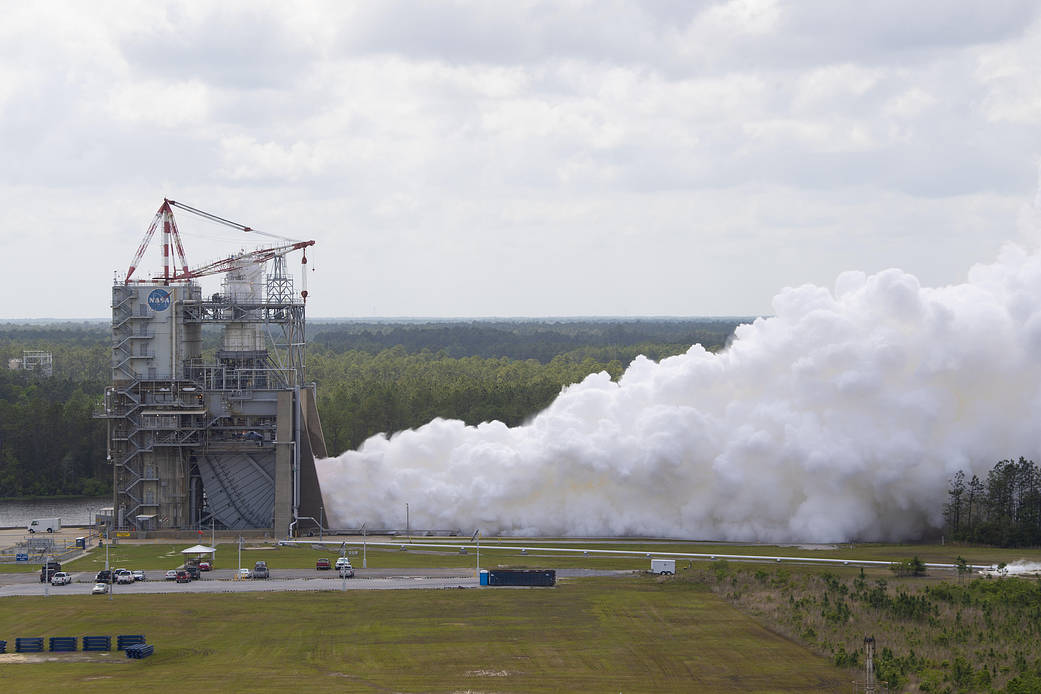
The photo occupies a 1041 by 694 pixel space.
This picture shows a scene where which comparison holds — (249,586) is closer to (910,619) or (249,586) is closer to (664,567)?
(664,567)

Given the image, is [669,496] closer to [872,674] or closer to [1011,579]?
[1011,579]

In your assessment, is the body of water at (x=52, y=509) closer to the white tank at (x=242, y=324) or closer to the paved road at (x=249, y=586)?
the white tank at (x=242, y=324)

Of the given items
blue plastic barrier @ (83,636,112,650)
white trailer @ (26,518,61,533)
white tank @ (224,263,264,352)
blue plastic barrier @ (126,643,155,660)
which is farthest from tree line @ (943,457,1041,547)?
white trailer @ (26,518,61,533)

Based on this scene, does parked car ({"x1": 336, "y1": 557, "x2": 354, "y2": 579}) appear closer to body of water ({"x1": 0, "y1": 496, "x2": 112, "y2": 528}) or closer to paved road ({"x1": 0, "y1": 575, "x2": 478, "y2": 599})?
paved road ({"x1": 0, "y1": 575, "x2": 478, "y2": 599})

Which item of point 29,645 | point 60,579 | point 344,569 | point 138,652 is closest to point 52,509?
point 60,579

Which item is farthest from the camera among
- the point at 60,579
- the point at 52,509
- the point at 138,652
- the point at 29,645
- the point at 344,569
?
the point at 52,509

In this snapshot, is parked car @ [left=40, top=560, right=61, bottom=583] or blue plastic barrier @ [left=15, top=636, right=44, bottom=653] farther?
parked car @ [left=40, top=560, right=61, bottom=583]
